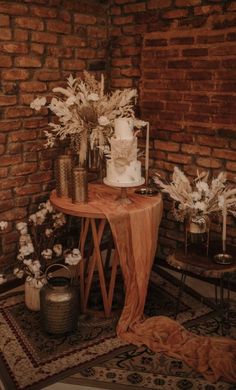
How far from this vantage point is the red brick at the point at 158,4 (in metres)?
3.21

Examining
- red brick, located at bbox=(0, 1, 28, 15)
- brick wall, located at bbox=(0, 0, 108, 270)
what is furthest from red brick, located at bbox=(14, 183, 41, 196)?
red brick, located at bbox=(0, 1, 28, 15)

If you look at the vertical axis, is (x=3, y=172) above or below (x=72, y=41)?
below

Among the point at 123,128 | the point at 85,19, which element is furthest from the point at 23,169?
the point at 85,19

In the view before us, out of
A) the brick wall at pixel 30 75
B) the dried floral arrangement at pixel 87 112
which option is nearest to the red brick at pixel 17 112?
the brick wall at pixel 30 75

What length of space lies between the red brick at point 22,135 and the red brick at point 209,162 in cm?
115

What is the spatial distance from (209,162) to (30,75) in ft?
4.39

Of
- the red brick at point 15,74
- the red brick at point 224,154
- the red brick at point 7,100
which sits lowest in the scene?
the red brick at point 224,154

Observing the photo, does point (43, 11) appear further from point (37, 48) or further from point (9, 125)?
point (9, 125)

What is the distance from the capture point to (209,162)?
317 centimetres

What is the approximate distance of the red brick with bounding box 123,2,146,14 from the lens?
133 inches

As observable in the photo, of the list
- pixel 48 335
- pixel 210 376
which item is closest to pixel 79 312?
pixel 48 335

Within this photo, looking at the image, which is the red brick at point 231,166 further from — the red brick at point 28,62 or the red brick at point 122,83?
the red brick at point 28,62

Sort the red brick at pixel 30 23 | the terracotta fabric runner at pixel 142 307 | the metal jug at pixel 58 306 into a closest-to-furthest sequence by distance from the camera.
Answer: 1. the terracotta fabric runner at pixel 142 307
2. the metal jug at pixel 58 306
3. the red brick at pixel 30 23

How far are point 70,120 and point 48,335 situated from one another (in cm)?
128
